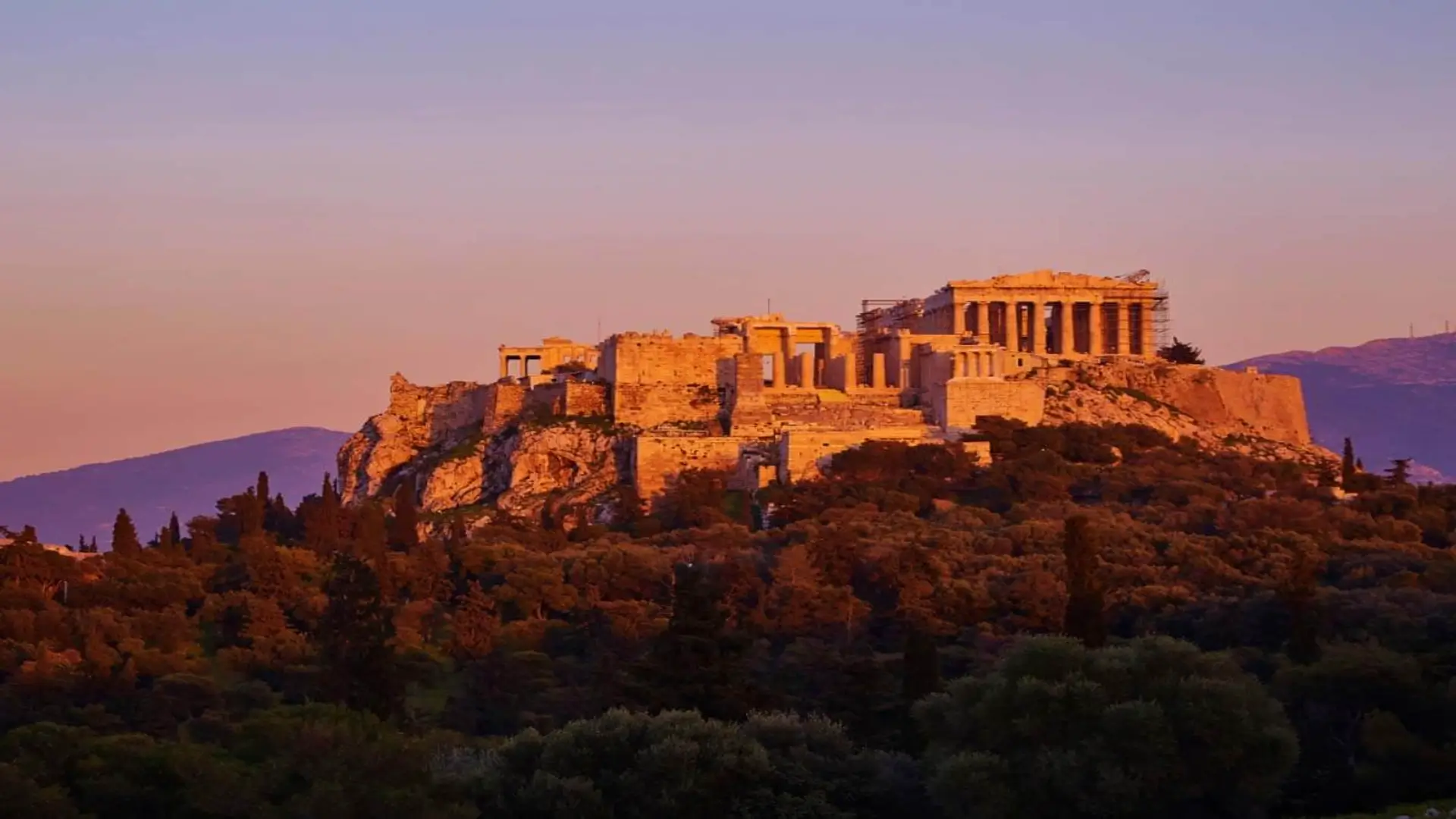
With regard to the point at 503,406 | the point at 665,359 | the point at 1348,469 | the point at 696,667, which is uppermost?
the point at 665,359

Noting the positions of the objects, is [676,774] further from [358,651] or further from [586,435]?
[586,435]

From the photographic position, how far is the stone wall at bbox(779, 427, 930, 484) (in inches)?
2921

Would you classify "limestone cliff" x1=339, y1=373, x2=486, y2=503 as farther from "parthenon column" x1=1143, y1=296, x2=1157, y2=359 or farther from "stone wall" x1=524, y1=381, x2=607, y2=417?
"parthenon column" x1=1143, y1=296, x2=1157, y2=359

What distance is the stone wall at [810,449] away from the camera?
74.2 meters

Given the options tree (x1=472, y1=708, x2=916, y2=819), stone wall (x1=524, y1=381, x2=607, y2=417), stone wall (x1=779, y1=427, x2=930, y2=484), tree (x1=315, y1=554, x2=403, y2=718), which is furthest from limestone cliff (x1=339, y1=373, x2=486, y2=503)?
tree (x1=472, y1=708, x2=916, y2=819)

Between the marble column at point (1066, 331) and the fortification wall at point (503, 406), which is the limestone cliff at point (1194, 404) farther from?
the fortification wall at point (503, 406)

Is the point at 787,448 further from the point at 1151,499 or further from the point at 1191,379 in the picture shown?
the point at 1191,379

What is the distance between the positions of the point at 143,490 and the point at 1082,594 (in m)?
155

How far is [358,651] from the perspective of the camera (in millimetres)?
46688

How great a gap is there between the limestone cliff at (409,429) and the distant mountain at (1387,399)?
205 ft

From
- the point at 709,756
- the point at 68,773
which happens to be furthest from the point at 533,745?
the point at 68,773

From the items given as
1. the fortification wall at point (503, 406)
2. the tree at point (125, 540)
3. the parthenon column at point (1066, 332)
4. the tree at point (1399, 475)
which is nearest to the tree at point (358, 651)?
the tree at point (125, 540)

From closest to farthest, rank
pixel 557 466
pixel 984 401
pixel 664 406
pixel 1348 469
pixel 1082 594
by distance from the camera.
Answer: pixel 1082 594 → pixel 1348 469 → pixel 984 401 → pixel 557 466 → pixel 664 406

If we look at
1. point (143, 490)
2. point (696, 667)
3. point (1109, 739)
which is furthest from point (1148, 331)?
point (143, 490)
